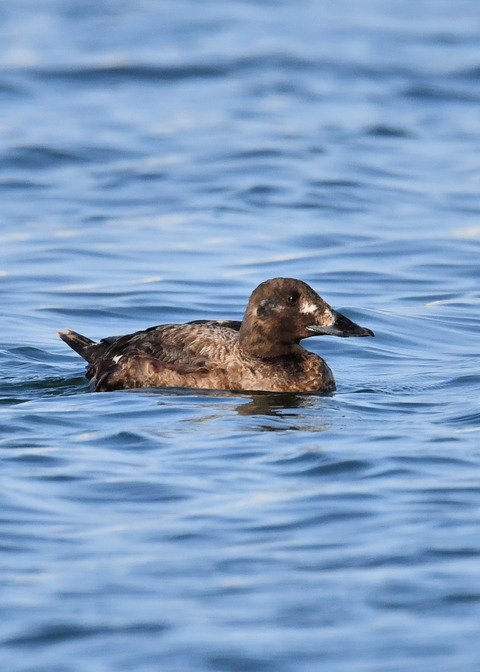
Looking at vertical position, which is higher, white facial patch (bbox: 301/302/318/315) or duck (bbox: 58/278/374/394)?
white facial patch (bbox: 301/302/318/315)

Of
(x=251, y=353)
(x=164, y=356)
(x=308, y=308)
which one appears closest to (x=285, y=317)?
(x=308, y=308)

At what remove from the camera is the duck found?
9.12 meters

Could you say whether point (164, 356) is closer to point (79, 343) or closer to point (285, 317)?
point (285, 317)

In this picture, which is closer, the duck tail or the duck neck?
the duck neck

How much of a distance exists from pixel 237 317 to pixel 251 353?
10.1ft

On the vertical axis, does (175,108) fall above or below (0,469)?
above

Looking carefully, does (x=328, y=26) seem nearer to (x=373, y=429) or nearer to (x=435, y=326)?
(x=435, y=326)

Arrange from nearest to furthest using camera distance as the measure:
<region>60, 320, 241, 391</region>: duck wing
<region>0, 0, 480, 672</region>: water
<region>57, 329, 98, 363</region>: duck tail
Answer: <region>0, 0, 480, 672</region>: water
<region>60, 320, 241, 391</region>: duck wing
<region>57, 329, 98, 363</region>: duck tail

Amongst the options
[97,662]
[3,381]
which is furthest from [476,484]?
[3,381]

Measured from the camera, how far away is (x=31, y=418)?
A: 838 centimetres

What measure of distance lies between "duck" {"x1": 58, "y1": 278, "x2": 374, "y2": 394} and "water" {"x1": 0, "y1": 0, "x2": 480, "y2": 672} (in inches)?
6.1

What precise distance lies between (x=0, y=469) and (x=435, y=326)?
5.54 meters

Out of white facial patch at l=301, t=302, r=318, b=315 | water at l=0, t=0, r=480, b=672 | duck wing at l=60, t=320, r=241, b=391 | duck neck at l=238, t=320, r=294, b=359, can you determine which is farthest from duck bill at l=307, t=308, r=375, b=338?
duck wing at l=60, t=320, r=241, b=391

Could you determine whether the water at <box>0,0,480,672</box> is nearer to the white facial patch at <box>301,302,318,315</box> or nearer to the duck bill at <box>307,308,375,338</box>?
the duck bill at <box>307,308,375,338</box>
